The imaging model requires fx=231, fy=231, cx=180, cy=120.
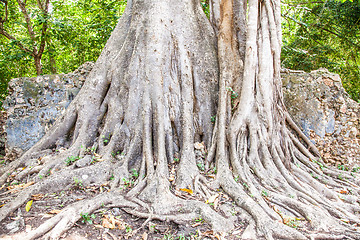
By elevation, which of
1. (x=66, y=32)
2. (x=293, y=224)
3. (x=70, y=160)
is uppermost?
(x=66, y=32)

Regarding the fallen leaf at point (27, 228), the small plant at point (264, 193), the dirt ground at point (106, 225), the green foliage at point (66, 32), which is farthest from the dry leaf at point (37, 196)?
the green foliage at point (66, 32)

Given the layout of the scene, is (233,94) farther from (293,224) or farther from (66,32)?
(66,32)

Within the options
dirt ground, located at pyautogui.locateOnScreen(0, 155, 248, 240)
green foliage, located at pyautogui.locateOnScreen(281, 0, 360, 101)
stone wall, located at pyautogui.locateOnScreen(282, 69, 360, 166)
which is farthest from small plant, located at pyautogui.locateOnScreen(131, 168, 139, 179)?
green foliage, located at pyautogui.locateOnScreen(281, 0, 360, 101)

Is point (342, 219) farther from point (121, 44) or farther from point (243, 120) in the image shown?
point (121, 44)

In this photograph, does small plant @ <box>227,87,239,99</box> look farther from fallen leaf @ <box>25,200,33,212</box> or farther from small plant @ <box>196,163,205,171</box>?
fallen leaf @ <box>25,200,33,212</box>

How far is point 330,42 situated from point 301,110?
3.53m

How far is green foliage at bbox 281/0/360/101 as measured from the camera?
603 cm

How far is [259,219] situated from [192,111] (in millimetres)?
1969

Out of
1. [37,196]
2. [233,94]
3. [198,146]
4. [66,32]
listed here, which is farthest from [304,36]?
[37,196]

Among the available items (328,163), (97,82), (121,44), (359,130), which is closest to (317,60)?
(359,130)

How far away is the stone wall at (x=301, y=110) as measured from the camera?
14.9 feet

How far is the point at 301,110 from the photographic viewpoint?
15.3ft

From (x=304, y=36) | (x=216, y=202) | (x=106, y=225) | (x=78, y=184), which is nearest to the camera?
(x=106, y=225)

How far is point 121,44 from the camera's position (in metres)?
4.41
